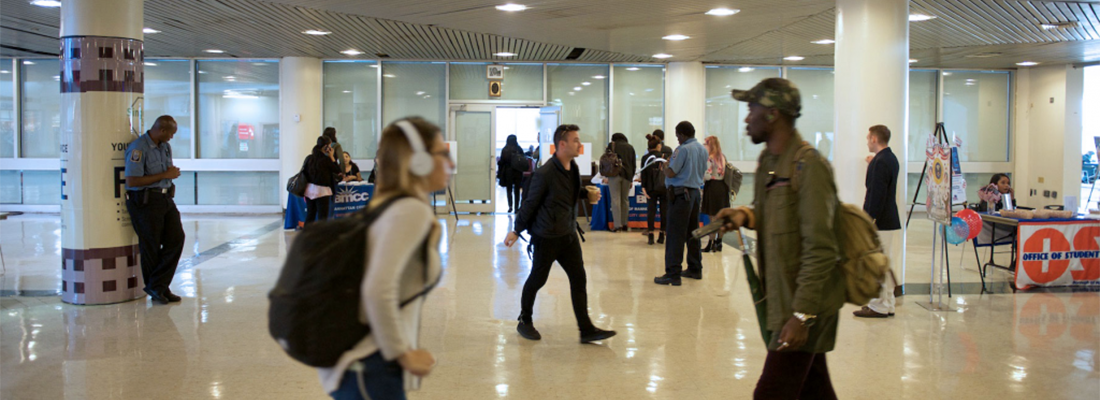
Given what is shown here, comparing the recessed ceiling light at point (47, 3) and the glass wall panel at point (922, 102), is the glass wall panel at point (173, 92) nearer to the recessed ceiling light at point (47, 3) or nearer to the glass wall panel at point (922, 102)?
the recessed ceiling light at point (47, 3)

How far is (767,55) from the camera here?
14820mm

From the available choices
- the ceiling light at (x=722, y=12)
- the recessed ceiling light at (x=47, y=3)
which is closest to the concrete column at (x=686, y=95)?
the ceiling light at (x=722, y=12)

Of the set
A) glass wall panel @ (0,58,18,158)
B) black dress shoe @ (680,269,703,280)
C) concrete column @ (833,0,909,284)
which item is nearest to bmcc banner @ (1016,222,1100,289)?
concrete column @ (833,0,909,284)

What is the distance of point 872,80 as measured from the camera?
721cm

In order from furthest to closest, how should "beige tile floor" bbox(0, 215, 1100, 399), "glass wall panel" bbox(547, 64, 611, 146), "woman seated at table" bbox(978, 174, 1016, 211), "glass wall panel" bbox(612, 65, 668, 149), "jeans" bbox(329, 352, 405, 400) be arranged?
"glass wall panel" bbox(612, 65, 668, 149) → "glass wall panel" bbox(547, 64, 611, 146) → "woman seated at table" bbox(978, 174, 1016, 211) → "beige tile floor" bbox(0, 215, 1100, 399) → "jeans" bbox(329, 352, 405, 400)

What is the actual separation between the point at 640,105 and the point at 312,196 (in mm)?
→ 7968

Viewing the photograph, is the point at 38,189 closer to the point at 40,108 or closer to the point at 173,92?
the point at 40,108

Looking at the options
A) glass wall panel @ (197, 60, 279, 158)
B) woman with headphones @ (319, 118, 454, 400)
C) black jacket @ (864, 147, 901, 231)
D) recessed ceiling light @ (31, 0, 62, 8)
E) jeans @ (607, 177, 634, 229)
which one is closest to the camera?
woman with headphones @ (319, 118, 454, 400)

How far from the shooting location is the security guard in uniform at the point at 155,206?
640 cm

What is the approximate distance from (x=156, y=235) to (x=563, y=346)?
142 inches

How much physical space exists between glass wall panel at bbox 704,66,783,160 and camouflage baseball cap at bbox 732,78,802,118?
47.1 feet

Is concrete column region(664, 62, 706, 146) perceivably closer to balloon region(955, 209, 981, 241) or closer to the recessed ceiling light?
balloon region(955, 209, 981, 241)

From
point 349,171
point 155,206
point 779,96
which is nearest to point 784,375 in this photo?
point 779,96

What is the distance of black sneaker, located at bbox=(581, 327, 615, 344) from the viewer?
5.39 meters
